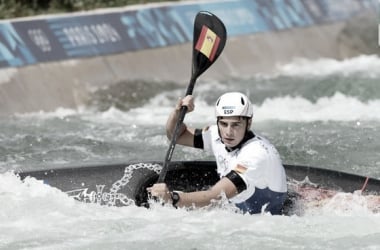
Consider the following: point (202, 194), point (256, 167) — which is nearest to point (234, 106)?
point (256, 167)

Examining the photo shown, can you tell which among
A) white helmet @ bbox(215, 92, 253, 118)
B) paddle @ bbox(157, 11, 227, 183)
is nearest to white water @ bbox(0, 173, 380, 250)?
white helmet @ bbox(215, 92, 253, 118)

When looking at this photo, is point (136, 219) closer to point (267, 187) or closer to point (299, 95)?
point (267, 187)

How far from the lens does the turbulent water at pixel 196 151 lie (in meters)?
5.70

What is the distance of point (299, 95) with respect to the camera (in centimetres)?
1288

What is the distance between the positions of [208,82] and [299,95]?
1568 millimetres

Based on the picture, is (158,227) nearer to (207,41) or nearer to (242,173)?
(242,173)

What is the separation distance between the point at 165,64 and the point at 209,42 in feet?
20.7

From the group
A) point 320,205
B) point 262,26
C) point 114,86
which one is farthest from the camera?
point 262,26

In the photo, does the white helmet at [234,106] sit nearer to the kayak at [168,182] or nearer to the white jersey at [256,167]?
the white jersey at [256,167]

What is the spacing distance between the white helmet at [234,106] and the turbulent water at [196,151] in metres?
0.62

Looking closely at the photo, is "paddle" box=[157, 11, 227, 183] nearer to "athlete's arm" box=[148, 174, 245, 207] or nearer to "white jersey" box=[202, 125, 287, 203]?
"white jersey" box=[202, 125, 287, 203]

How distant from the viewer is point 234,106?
590 centimetres

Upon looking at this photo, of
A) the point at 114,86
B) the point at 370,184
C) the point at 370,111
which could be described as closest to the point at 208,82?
the point at 114,86

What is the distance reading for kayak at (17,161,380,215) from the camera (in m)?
6.18
